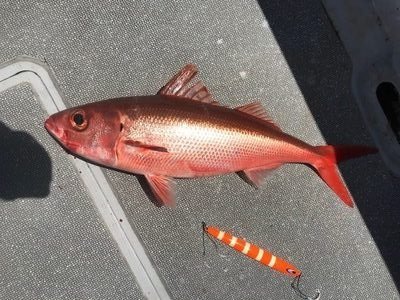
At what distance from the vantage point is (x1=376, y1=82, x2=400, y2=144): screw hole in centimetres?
196

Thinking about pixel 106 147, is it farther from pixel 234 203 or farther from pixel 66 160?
pixel 234 203

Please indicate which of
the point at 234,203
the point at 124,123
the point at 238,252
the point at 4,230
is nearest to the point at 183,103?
the point at 124,123

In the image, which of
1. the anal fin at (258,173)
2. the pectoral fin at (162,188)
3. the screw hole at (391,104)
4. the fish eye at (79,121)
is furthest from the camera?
the screw hole at (391,104)

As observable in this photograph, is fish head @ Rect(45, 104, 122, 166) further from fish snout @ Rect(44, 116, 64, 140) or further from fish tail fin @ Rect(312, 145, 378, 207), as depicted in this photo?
fish tail fin @ Rect(312, 145, 378, 207)

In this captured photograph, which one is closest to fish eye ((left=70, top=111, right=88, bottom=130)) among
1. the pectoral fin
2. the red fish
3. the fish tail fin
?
the red fish

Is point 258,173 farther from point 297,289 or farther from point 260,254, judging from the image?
point 297,289

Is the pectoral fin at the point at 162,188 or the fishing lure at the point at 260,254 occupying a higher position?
the pectoral fin at the point at 162,188

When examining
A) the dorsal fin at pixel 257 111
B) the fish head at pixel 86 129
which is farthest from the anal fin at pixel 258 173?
the fish head at pixel 86 129

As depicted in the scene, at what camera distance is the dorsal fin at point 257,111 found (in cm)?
172

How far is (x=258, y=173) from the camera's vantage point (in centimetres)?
176

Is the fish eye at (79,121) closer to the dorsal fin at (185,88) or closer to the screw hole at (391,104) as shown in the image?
the dorsal fin at (185,88)

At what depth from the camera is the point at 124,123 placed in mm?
1542

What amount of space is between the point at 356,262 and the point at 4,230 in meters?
1.17

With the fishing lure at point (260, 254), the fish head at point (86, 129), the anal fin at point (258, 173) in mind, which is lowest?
the fishing lure at point (260, 254)
